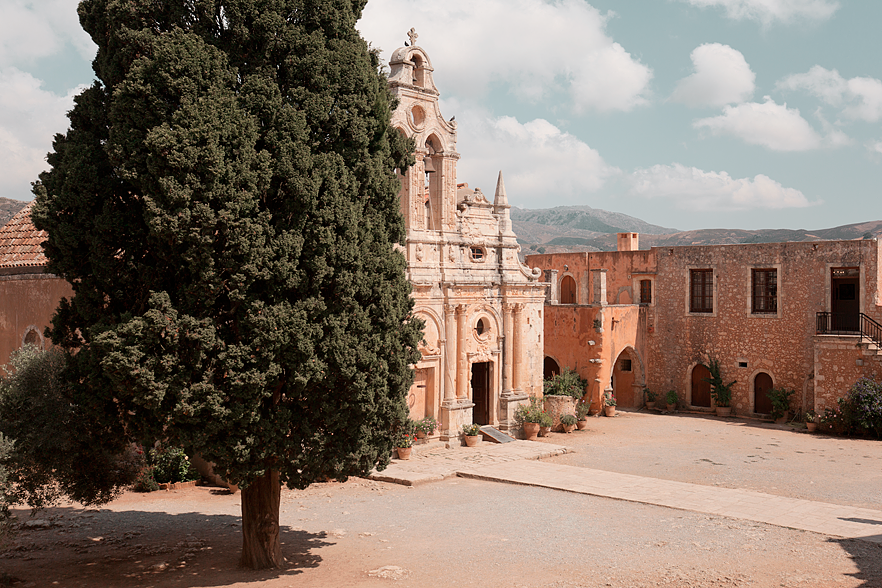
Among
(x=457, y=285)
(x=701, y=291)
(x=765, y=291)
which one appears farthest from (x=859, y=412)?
(x=457, y=285)

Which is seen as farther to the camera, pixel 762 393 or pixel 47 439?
pixel 762 393

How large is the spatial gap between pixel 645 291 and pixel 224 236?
2494 cm

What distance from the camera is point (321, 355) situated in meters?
10.1

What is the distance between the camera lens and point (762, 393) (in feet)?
93.3

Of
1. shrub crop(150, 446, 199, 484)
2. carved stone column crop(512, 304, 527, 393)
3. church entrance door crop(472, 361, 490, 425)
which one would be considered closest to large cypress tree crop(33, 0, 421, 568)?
shrub crop(150, 446, 199, 484)

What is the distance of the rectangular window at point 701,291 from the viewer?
29859 millimetres

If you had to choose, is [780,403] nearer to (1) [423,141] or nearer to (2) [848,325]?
Result: (2) [848,325]

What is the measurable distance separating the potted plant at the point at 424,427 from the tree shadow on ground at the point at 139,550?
656 cm

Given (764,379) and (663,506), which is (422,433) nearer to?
(663,506)

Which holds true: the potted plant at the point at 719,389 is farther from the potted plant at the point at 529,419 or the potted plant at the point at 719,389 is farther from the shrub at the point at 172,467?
the shrub at the point at 172,467

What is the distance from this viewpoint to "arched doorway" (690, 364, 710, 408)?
97.8 ft

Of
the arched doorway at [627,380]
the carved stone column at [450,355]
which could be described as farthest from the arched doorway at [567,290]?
the carved stone column at [450,355]

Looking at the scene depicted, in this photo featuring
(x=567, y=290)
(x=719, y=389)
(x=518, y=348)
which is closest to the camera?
(x=518, y=348)

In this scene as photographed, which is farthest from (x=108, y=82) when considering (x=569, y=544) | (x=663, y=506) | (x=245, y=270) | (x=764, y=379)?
(x=764, y=379)
